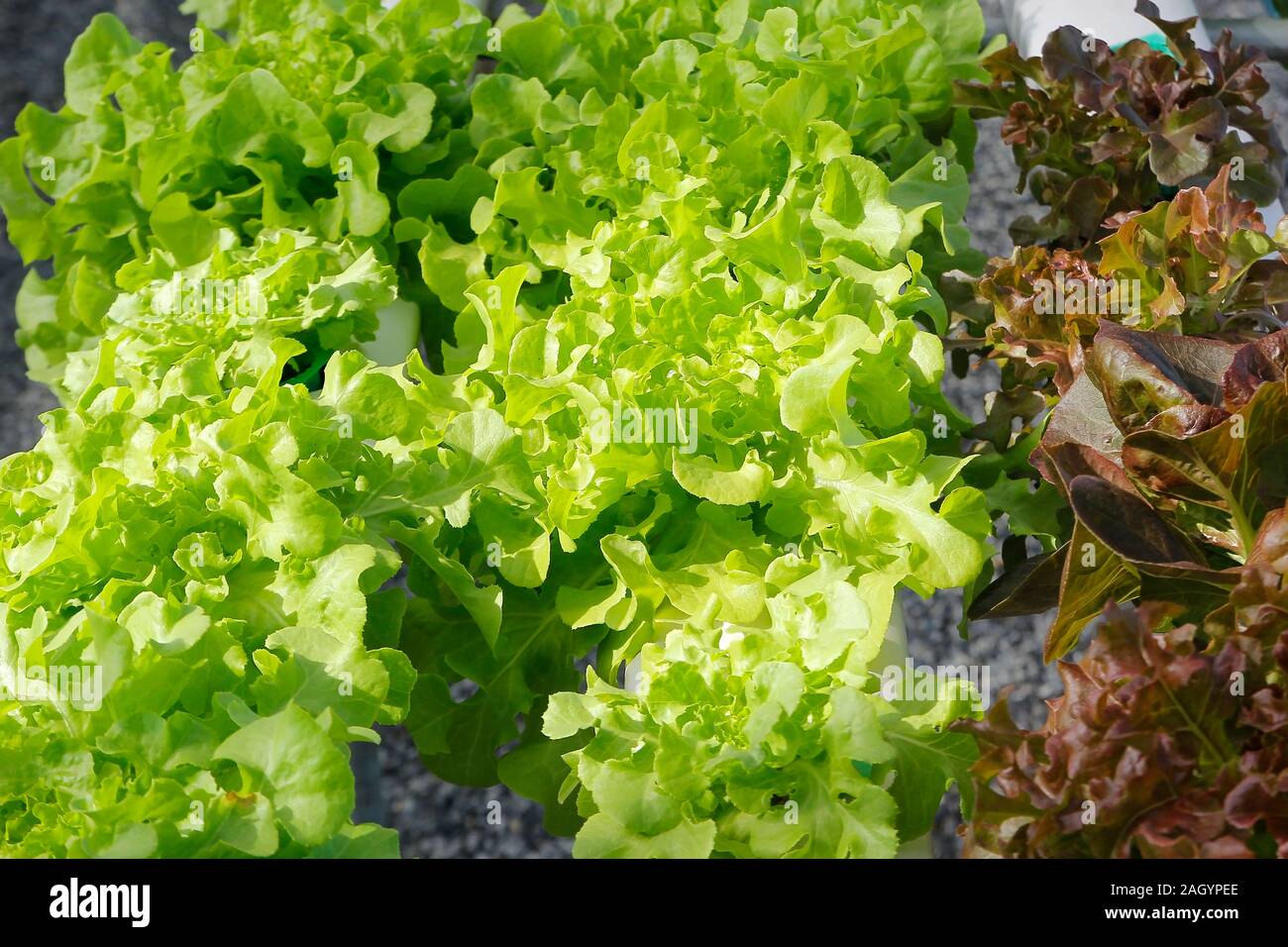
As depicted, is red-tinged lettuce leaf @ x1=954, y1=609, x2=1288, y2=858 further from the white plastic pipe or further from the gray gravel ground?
the white plastic pipe

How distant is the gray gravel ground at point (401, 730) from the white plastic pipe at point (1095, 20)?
0.43 metres

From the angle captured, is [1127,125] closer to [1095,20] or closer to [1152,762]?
[1095,20]

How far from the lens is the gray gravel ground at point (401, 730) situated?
5.53 feet

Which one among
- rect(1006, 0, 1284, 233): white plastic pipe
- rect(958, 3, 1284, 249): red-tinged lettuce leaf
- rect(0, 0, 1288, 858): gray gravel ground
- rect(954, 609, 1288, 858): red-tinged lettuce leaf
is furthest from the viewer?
rect(0, 0, 1288, 858): gray gravel ground

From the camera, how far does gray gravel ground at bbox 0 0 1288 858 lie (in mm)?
1685

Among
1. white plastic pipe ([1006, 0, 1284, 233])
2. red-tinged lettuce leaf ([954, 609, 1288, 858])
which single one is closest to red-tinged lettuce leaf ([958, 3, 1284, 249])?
white plastic pipe ([1006, 0, 1284, 233])

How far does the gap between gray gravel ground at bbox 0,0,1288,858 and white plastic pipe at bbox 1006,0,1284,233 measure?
426 mm

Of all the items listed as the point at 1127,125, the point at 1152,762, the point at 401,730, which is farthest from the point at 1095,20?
the point at 401,730

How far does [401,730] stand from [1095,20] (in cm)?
125

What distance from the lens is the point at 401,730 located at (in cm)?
175

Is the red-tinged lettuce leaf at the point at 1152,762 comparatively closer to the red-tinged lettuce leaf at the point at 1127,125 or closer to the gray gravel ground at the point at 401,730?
the gray gravel ground at the point at 401,730

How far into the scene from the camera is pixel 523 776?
101 cm
